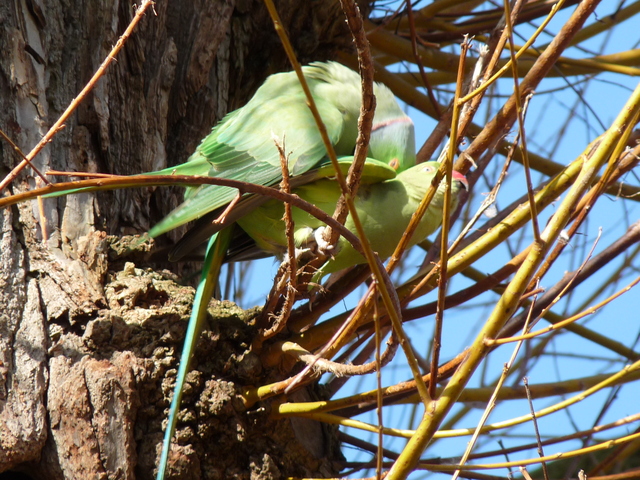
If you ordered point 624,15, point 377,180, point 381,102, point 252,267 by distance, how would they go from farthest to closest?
point 252,267
point 624,15
point 381,102
point 377,180

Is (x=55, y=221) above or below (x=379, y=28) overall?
below

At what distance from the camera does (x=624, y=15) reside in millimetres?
2971

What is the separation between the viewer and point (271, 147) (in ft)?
7.50

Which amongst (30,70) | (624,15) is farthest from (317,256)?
(624,15)

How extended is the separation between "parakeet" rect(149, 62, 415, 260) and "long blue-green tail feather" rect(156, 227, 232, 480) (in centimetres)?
9

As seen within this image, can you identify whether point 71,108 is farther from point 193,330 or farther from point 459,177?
point 459,177

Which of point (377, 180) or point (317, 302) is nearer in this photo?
point (317, 302)

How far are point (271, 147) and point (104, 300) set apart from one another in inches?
31.0

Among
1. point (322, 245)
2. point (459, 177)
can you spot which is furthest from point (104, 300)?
point (459, 177)

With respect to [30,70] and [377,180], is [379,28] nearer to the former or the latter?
[377,180]

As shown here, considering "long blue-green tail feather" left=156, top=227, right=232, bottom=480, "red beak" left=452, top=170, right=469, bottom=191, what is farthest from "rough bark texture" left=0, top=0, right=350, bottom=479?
A: "red beak" left=452, top=170, right=469, bottom=191

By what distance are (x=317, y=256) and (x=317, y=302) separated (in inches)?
6.3

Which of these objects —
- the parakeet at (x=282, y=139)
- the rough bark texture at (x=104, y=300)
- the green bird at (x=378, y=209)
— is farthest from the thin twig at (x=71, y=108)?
the green bird at (x=378, y=209)

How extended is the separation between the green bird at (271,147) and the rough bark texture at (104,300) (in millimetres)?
145
